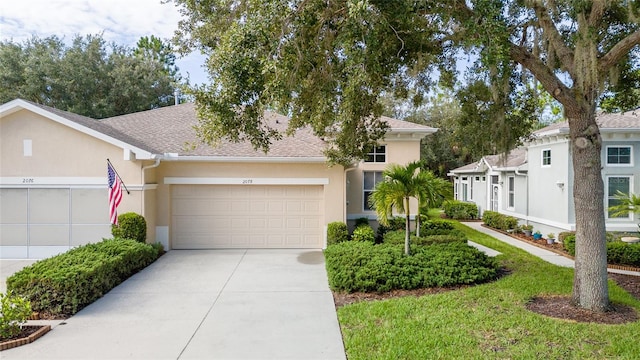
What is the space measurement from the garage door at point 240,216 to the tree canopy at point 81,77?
11.0 meters

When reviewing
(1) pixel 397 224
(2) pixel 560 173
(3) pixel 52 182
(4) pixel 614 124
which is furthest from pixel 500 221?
(3) pixel 52 182

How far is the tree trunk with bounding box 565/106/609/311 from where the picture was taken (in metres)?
6.37

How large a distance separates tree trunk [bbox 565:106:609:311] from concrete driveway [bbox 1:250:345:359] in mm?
4268

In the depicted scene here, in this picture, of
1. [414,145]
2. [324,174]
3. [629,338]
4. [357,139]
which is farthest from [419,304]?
[414,145]

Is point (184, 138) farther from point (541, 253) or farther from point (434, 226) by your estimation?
point (541, 253)

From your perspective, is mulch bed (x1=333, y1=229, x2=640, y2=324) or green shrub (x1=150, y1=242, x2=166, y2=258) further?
green shrub (x1=150, y1=242, x2=166, y2=258)

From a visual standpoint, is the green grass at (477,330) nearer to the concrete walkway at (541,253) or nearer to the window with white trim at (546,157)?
the concrete walkway at (541,253)

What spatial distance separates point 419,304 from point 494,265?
9.75 feet

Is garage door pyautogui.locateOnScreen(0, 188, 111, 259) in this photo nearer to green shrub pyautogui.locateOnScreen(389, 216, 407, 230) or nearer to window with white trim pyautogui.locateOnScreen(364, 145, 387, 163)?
green shrub pyautogui.locateOnScreen(389, 216, 407, 230)

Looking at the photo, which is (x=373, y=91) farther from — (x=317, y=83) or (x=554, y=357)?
(x=554, y=357)

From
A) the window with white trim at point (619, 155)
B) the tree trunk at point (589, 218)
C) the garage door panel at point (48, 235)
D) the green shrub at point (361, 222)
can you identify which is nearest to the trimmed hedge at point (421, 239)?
the green shrub at point (361, 222)

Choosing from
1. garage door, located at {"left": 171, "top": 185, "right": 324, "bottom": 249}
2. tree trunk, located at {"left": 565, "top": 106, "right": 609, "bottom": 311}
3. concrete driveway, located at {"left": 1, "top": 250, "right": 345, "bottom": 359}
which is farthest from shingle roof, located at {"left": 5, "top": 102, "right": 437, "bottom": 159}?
tree trunk, located at {"left": 565, "top": 106, "right": 609, "bottom": 311}

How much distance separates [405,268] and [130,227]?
7.58 m

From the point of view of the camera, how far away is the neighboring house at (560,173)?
12820mm
